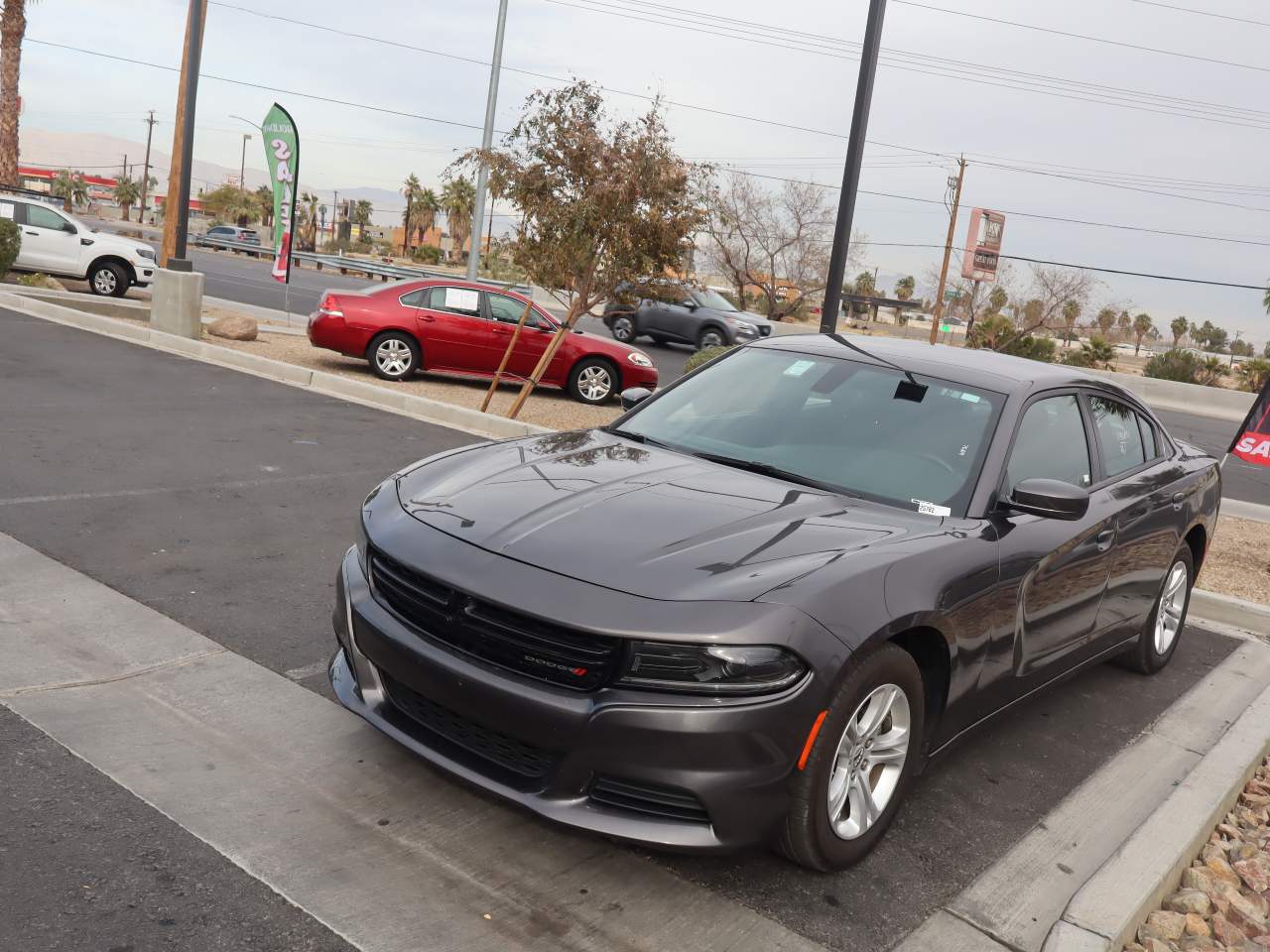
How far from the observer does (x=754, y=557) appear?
3.31 m

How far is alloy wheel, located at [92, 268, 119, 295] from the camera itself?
66.9ft

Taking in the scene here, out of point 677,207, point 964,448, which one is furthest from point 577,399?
point 964,448

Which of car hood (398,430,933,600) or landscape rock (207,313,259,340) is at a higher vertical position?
car hood (398,430,933,600)

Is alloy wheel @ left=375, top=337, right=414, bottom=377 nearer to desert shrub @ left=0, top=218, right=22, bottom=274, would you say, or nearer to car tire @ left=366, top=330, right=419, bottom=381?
car tire @ left=366, top=330, right=419, bottom=381

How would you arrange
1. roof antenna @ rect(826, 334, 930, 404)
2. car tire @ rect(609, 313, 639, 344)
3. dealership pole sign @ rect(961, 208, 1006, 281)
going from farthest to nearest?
dealership pole sign @ rect(961, 208, 1006, 281) → car tire @ rect(609, 313, 639, 344) → roof antenna @ rect(826, 334, 930, 404)

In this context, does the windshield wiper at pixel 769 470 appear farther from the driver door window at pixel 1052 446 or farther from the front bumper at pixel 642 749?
the front bumper at pixel 642 749

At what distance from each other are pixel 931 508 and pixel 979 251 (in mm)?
60210

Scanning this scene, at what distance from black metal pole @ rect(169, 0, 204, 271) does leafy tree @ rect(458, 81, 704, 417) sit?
7216mm

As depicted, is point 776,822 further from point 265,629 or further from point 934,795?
point 265,629

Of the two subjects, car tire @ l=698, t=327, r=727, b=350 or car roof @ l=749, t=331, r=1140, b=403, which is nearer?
car roof @ l=749, t=331, r=1140, b=403

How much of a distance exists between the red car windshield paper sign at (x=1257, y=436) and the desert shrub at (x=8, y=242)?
17.8 metres

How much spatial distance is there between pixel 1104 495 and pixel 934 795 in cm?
158

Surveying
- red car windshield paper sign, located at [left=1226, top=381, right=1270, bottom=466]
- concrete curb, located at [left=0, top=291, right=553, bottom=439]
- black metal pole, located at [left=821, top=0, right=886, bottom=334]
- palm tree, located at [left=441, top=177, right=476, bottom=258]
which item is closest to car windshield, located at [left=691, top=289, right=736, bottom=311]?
concrete curb, located at [left=0, top=291, right=553, bottom=439]

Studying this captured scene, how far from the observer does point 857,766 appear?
3.40 meters
